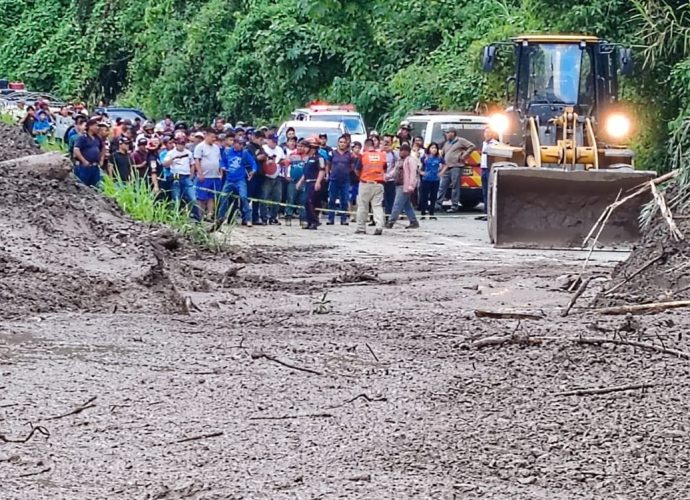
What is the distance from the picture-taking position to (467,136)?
27.5 metres

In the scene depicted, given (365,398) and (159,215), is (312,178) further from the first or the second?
(365,398)

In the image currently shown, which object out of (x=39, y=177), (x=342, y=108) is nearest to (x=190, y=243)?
(x=39, y=177)

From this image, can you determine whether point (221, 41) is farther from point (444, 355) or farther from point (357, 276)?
point (444, 355)

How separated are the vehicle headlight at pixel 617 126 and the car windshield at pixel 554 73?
65 centimetres

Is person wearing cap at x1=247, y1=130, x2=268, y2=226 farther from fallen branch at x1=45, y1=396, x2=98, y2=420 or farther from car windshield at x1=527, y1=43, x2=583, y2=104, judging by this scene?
fallen branch at x1=45, y1=396, x2=98, y2=420

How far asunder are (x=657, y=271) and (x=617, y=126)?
388 inches

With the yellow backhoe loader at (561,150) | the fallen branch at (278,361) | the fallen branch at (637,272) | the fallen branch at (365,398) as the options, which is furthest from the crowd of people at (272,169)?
the fallen branch at (365,398)

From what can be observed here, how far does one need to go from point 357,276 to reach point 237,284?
1412 millimetres

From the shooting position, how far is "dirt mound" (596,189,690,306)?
39.2ft

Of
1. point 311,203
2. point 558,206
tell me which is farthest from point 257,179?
point 558,206

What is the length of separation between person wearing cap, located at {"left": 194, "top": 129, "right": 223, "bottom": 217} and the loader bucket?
16.0 feet

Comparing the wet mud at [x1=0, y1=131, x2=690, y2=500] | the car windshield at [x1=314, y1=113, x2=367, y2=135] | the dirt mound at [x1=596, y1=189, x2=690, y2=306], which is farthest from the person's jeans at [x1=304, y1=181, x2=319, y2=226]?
the dirt mound at [x1=596, y1=189, x2=690, y2=306]

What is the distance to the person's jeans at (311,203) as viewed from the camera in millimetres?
23500

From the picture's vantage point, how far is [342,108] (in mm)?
32500
